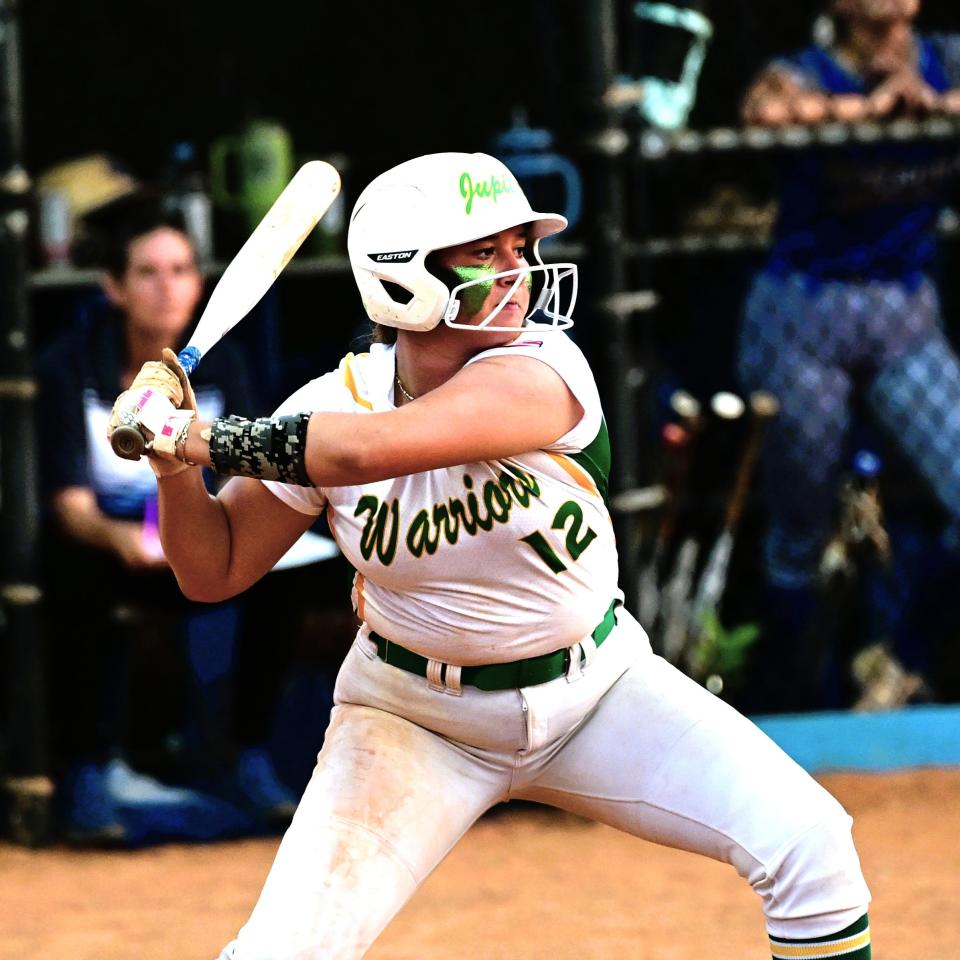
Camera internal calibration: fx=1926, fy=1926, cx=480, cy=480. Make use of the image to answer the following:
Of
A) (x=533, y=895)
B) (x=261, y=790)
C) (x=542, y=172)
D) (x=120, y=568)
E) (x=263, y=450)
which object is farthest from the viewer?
(x=542, y=172)

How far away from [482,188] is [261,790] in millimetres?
2744

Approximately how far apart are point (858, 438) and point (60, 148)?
2919mm

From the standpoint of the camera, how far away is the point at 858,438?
6488 mm

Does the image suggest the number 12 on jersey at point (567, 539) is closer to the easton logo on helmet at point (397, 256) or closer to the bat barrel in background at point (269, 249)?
the easton logo on helmet at point (397, 256)

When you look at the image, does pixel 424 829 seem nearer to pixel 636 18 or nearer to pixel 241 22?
pixel 636 18

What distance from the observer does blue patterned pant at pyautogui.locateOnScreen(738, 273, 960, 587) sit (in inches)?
227

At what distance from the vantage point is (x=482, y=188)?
2910 mm

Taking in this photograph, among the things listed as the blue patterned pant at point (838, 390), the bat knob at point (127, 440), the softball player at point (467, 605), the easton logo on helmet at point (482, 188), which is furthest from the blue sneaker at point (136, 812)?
the easton logo on helmet at point (482, 188)

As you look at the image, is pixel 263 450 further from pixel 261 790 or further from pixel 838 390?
pixel 838 390

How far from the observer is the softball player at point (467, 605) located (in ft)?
9.21

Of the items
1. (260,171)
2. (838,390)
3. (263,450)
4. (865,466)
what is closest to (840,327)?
(838,390)

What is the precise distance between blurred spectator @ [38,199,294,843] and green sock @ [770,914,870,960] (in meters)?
2.46

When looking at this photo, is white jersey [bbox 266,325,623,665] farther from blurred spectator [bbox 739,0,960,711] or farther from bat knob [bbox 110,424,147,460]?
blurred spectator [bbox 739,0,960,711]

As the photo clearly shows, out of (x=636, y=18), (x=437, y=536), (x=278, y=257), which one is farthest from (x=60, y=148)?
(x=437, y=536)
